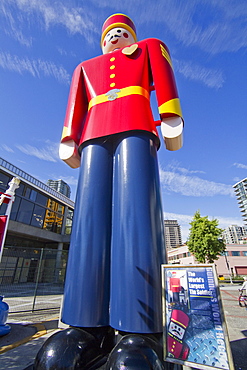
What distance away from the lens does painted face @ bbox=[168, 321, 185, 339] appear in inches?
69.7

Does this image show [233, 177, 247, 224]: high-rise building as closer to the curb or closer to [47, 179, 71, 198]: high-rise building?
[47, 179, 71, 198]: high-rise building

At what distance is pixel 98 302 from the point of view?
2.19 m

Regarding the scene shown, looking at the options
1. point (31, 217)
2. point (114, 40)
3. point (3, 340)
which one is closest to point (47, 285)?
point (3, 340)

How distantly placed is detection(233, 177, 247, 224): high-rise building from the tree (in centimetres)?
8822

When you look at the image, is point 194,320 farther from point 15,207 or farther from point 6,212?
point 15,207

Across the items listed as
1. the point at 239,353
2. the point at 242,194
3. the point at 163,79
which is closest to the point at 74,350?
the point at 239,353

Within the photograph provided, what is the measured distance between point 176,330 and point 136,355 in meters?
0.42

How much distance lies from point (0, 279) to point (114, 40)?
973 cm

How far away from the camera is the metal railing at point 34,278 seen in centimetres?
742

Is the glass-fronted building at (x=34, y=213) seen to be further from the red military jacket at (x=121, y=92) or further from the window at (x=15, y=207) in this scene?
the red military jacket at (x=121, y=92)

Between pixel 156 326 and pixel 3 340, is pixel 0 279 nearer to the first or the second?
pixel 3 340

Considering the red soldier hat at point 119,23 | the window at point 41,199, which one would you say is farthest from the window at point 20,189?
the red soldier hat at point 119,23

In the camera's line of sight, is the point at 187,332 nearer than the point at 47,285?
Yes

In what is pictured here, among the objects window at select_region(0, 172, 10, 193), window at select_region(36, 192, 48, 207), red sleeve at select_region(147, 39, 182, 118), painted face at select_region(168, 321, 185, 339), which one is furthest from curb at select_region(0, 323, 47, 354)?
window at select_region(36, 192, 48, 207)
